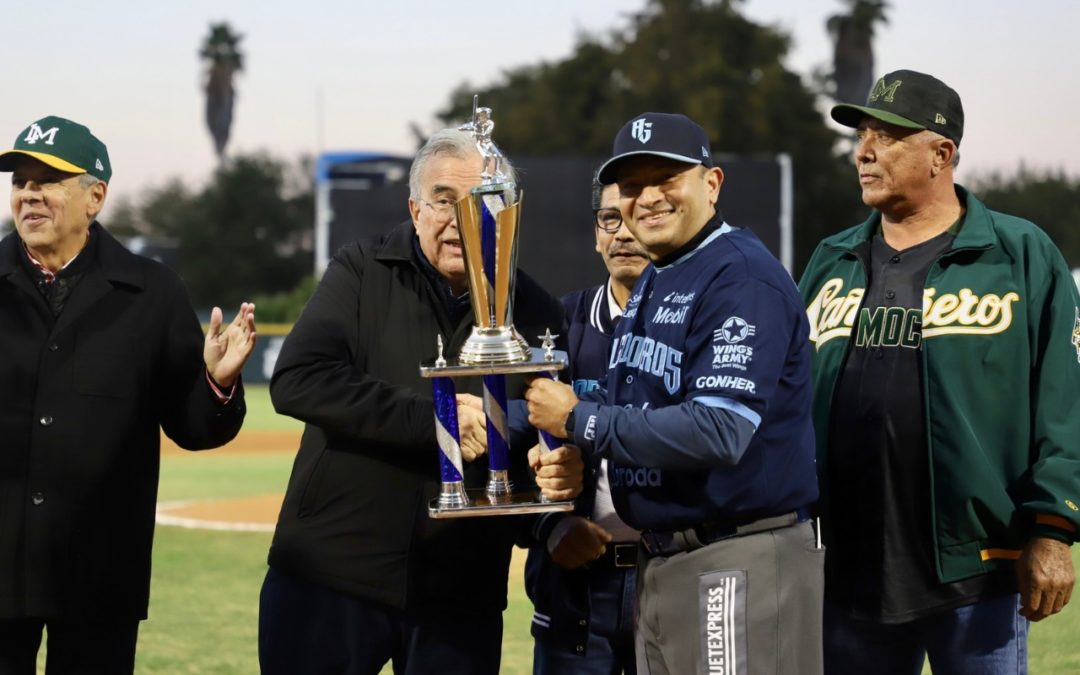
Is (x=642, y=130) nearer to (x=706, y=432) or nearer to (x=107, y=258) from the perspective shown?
(x=706, y=432)

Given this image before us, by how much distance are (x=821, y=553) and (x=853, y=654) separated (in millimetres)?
780

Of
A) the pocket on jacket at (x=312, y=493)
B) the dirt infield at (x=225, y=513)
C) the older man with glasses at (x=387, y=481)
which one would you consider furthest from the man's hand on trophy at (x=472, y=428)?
the dirt infield at (x=225, y=513)

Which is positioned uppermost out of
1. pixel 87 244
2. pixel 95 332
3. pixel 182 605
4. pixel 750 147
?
pixel 750 147

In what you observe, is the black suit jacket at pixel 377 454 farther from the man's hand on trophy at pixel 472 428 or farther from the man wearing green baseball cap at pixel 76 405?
the man wearing green baseball cap at pixel 76 405

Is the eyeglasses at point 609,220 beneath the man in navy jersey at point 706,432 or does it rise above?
above

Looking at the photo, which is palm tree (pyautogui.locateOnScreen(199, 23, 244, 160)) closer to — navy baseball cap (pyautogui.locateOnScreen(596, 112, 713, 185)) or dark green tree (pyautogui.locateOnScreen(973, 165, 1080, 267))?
dark green tree (pyautogui.locateOnScreen(973, 165, 1080, 267))

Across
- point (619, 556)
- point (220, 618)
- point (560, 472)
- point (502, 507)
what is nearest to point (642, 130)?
point (560, 472)

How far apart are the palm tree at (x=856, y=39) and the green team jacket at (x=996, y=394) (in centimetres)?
5628

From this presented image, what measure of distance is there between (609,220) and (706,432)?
5.36 feet

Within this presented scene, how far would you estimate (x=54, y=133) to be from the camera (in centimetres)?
433

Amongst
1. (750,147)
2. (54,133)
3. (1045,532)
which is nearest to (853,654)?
(1045,532)

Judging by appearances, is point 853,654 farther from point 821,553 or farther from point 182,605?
point 182,605

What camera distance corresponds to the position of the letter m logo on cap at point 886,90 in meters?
4.22

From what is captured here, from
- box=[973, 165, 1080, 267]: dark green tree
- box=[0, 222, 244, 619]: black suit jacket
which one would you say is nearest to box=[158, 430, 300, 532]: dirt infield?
box=[0, 222, 244, 619]: black suit jacket
